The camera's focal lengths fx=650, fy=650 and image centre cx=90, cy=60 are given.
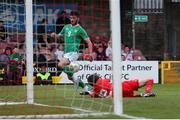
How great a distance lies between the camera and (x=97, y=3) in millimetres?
17828

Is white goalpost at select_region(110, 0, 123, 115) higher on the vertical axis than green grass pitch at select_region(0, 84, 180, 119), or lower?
higher

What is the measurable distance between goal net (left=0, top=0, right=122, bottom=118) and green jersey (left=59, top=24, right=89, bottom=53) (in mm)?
589

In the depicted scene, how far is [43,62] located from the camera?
20.7 meters

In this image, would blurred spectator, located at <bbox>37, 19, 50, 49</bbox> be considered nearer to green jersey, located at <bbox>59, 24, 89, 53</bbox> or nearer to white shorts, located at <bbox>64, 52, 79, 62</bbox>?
green jersey, located at <bbox>59, 24, 89, 53</bbox>

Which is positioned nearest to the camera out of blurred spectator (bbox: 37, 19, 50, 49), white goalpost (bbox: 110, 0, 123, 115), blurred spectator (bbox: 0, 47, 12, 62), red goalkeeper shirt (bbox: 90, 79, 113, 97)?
white goalpost (bbox: 110, 0, 123, 115)

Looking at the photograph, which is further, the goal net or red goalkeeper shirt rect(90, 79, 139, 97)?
red goalkeeper shirt rect(90, 79, 139, 97)

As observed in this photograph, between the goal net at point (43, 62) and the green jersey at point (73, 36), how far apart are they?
1.93 ft

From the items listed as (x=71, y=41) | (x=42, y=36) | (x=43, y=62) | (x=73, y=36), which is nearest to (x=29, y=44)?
(x=73, y=36)

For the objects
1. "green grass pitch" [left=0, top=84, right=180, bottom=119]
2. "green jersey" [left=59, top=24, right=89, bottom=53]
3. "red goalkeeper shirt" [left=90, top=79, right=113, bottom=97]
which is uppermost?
"green jersey" [left=59, top=24, right=89, bottom=53]

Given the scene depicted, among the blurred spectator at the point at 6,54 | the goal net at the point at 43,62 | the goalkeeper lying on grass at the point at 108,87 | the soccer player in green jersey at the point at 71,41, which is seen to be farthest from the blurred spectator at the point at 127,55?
the goalkeeper lying on grass at the point at 108,87

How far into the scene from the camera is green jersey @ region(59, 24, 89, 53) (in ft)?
50.1

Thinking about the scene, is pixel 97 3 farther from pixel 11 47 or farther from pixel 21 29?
pixel 11 47

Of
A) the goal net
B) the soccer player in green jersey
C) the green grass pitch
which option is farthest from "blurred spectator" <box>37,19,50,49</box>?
the green grass pitch

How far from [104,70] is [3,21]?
8.49 meters
